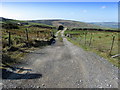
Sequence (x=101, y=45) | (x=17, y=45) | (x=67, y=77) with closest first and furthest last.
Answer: (x=67, y=77) < (x=17, y=45) < (x=101, y=45)

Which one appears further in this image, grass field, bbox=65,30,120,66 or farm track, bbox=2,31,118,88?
grass field, bbox=65,30,120,66

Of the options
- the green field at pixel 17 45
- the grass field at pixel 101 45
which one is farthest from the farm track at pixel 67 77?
the grass field at pixel 101 45

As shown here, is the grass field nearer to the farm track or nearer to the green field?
the farm track

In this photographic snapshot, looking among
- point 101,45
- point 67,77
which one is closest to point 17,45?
point 67,77

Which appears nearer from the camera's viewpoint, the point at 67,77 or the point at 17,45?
the point at 67,77

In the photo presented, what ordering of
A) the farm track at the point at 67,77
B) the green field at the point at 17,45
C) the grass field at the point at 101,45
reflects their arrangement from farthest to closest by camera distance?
the grass field at the point at 101,45 → the green field at the point at 17,45 → the farm track at the point at 67,77

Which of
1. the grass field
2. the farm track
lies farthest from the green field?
the grass field

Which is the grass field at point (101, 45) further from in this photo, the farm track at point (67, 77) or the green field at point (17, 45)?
the green field at point (17, 45)

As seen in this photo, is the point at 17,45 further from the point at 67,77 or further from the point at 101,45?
the point at 101,45

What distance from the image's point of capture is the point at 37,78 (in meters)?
5.68

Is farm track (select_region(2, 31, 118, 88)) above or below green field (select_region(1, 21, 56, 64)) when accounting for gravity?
below

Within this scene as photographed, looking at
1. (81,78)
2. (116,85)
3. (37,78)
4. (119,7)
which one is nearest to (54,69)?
(37,78)

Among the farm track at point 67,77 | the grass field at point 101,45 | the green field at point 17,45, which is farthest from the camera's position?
the grass field at point 101,45

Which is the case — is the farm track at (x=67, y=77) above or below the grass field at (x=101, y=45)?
below
